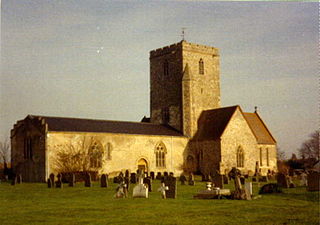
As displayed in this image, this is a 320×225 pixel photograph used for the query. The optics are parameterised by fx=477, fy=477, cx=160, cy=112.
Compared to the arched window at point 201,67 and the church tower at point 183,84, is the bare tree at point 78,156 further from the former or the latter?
the arched window at point 201,67

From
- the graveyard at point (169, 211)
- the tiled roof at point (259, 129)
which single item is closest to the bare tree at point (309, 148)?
the tiled roof at point (259, 129)

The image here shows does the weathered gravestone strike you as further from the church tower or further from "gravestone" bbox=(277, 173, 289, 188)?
the church tower

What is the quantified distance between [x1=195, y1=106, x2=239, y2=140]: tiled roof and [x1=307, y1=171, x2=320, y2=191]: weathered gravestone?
21690 mm

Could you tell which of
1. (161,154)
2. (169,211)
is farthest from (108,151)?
(169,211)

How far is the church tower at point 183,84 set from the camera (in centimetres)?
4788

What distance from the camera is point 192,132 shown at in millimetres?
47344

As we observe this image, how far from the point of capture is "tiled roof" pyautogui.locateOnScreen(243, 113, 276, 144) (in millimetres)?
50575

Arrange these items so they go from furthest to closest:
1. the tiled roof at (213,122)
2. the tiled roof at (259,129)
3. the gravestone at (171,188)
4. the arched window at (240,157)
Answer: the tiled roof at (259,129) → the arched window at (240,157) → the tiled roof at (213,122) → the gravestone at (171,188)

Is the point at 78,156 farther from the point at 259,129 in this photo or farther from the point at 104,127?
the point at 259,129

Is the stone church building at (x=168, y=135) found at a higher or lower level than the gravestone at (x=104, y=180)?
higher

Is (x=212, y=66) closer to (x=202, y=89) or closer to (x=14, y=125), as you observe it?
(x=202, y=89)

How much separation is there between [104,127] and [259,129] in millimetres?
18748

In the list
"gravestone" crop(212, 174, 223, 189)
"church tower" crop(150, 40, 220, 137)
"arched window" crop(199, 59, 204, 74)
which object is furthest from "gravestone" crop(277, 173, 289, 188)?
"arched window" crop(199, 59, 204, 74)

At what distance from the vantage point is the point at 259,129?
52.3m
